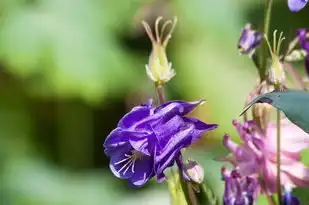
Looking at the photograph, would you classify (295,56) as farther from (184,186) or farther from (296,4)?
(184,186)

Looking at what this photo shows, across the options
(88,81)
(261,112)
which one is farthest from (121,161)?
(88,81)

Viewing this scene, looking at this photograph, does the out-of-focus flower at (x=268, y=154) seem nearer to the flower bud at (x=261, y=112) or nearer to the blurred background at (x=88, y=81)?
the flower bud at (x=261, y=112)

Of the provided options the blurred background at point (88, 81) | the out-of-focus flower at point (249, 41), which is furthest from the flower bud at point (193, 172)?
the blurred background at point (88, 81)

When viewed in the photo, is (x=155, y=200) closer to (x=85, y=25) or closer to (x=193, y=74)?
(x=193, y=74)

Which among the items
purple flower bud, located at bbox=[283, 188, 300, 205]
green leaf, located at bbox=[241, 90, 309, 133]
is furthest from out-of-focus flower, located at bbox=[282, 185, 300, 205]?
green leaf, located at bbox=[241, 90, 309, 133]

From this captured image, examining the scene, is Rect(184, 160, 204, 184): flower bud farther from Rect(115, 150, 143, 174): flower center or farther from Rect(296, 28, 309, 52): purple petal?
Rect(296, 28, 309, 52): purple petal

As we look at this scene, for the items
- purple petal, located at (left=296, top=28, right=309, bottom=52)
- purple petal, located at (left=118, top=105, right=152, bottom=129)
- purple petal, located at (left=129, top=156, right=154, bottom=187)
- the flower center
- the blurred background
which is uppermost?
the blurred background
